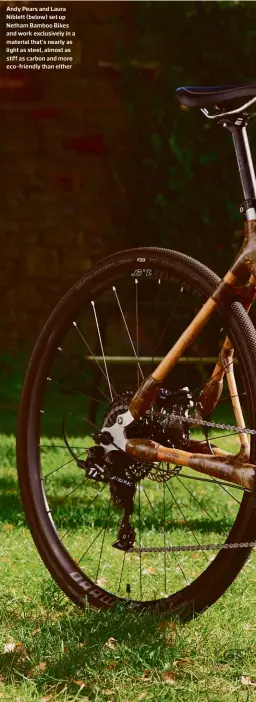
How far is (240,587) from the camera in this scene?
3.79 meters

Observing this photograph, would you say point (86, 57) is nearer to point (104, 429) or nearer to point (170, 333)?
point (170, 333)

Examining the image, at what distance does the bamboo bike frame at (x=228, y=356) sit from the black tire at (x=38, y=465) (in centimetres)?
5

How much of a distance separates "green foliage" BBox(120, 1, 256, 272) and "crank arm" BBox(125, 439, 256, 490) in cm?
518

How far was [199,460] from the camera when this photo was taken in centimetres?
315

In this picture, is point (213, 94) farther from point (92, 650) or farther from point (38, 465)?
point (92, 650)

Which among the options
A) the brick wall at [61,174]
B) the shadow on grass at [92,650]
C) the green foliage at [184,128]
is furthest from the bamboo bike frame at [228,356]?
the brick wall at [61,174]

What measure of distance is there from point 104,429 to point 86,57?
578 cm

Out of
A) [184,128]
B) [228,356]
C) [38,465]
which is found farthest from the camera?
[184,128]

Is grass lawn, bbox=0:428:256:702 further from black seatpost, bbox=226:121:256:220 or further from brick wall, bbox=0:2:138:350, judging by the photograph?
brick wall, bbox=0:2:138:350

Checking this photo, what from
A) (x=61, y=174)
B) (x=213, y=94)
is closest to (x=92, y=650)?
(x=213, y=94)

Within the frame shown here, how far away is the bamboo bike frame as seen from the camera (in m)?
3.09

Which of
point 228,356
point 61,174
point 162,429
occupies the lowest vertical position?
point 162,429

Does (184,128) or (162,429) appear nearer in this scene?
(162,429)

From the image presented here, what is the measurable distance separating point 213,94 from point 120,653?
1.51m
